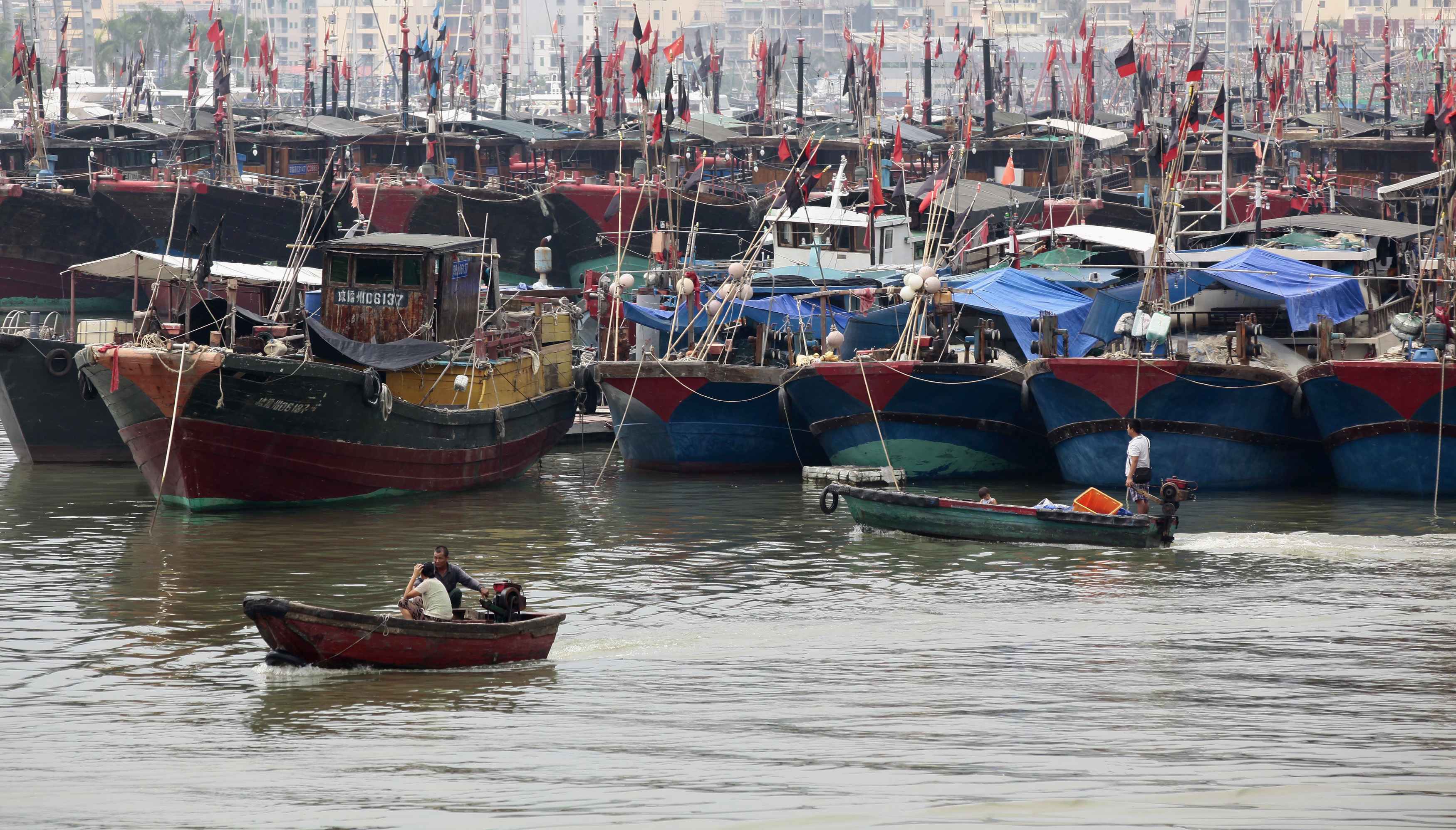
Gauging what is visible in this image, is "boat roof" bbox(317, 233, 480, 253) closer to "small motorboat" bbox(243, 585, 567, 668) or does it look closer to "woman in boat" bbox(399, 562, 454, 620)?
"woman in boat" bbox(399, 562, 454, 620)

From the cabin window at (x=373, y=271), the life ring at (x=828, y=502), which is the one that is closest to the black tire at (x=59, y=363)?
the cabin window at (x=373, y=271)

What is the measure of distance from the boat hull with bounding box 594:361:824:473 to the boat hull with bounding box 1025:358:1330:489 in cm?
464

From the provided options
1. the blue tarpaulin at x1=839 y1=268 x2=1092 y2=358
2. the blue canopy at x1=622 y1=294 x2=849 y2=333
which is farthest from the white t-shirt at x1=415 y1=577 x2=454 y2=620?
the blue tarpaulin at x1=839 y1=268 x2=1092 y2=358

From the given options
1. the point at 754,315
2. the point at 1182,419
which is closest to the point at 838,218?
the point at 754,315

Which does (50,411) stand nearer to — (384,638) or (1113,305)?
(384,638)

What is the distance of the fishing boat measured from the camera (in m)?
27.9

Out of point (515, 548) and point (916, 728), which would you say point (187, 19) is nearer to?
point (515, 548)

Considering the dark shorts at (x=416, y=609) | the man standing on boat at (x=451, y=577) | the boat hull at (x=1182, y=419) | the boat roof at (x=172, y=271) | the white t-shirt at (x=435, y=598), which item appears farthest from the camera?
the boat roof at (x=172, y=271)

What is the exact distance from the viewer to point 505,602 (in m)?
19.0

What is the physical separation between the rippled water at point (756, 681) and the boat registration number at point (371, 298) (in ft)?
11.2

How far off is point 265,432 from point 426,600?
1037 cm

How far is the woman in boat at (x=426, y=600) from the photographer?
18.6 m

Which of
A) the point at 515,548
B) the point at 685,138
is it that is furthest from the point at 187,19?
the point at 515,548

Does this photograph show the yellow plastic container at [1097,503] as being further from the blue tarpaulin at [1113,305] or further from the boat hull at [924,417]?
the blue tarpaulin at [1113,305]
